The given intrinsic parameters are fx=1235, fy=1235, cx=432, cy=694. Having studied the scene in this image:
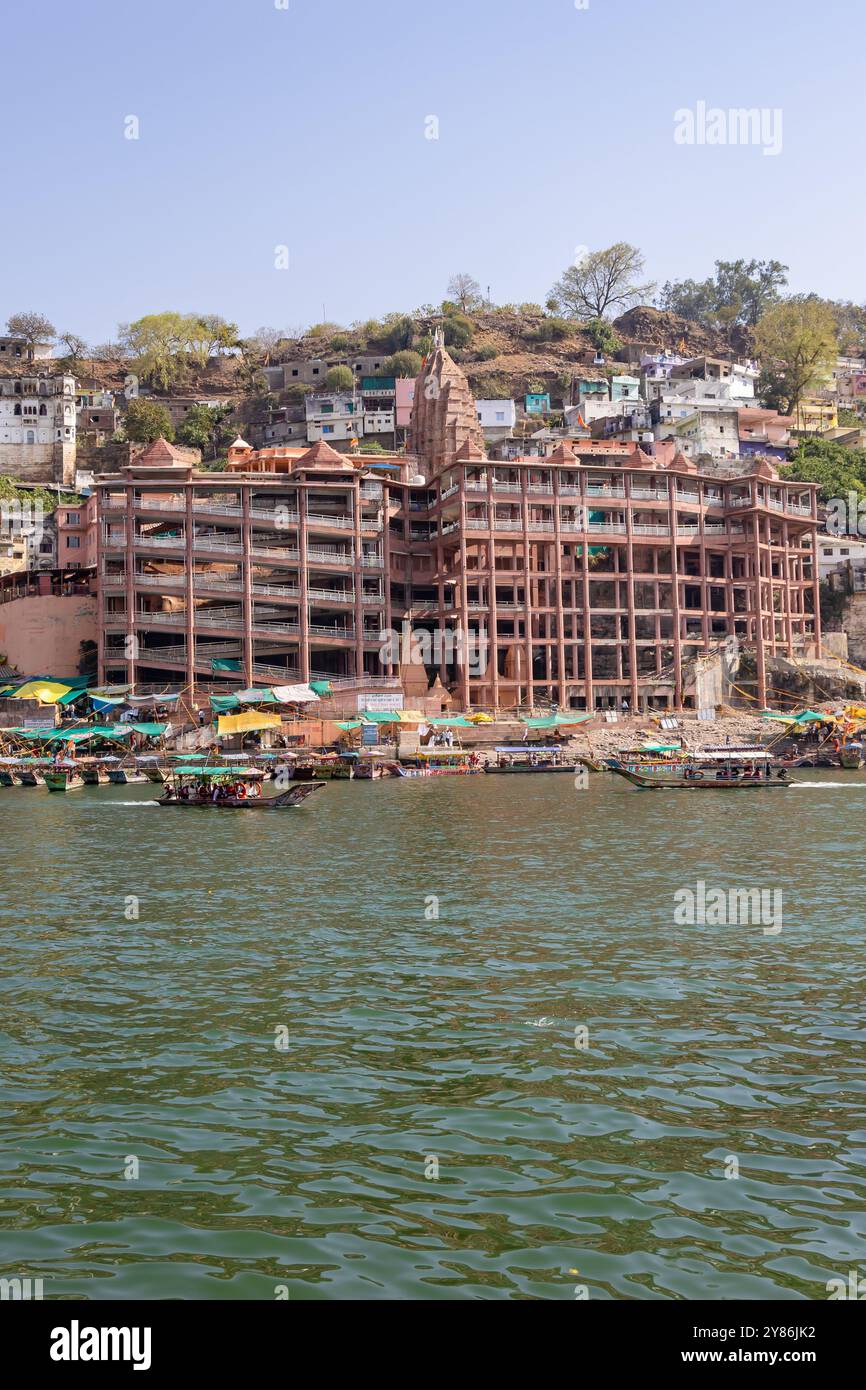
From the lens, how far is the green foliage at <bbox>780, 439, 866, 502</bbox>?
114 meters

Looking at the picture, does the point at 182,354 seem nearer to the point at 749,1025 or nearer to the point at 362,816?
the point at 362,816

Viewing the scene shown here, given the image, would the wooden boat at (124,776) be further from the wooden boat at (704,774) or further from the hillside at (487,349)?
the hillside at (487,349)

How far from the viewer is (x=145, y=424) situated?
131 m

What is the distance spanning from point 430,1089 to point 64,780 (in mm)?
52626

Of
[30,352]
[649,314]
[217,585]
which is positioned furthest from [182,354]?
[217,585]

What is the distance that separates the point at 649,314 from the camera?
17512 cm

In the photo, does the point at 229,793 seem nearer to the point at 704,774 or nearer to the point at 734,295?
the point at 704,774

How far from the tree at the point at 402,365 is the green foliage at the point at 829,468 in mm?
45623

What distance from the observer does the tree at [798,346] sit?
144 metres

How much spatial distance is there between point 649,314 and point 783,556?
8880cm

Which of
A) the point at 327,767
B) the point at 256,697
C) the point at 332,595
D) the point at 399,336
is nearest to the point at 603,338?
the point at 399,336

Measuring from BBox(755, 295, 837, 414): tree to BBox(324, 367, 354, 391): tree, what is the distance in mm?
49437

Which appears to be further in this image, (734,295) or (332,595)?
(734,295)

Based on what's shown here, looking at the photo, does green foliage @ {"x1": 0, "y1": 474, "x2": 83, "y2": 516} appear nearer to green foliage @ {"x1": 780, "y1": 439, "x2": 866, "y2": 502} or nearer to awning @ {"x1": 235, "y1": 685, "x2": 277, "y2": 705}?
awning @ {"x1": 235, "y1": 685, "x2": 277, "y2": 705}
